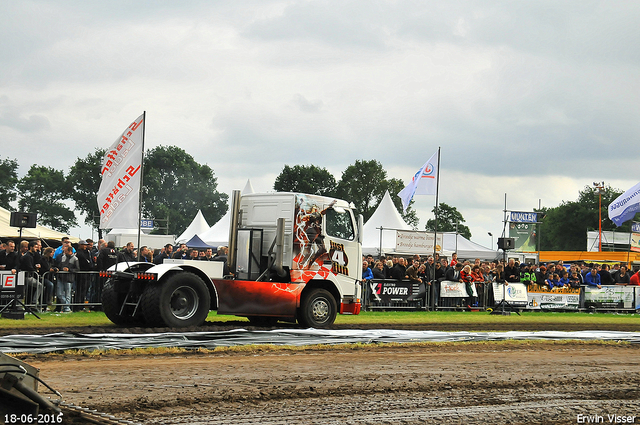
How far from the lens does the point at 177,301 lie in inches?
511

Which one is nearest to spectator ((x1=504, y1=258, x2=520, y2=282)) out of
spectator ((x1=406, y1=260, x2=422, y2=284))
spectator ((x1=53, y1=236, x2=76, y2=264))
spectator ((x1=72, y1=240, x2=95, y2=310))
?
spectator ((x1=406, y1=260, x2=422, y2=284))

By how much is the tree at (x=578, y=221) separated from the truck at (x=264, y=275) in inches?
3809

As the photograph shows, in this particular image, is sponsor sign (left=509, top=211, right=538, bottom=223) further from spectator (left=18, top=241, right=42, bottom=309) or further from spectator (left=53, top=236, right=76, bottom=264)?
spectator (left=18, top=241, right=42, bottom=309)

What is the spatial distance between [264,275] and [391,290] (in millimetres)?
8053

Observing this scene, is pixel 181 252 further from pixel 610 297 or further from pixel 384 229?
pixel 384 229

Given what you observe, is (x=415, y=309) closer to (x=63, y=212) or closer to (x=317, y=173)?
(x=317, y=173)

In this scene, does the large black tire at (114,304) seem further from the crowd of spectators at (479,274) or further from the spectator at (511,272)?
the spectator at (511,272)

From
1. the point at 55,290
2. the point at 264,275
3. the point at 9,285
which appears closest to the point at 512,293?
the point at 264,275

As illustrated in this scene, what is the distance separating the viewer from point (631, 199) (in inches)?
1165

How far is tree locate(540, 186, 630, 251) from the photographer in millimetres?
104750

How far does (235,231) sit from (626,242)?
5807 centimetres

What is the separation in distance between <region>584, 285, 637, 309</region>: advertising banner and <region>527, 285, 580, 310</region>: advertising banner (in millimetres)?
513

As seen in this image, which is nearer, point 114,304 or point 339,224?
point 114,304

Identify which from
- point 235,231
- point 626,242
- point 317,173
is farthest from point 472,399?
point 317,173
